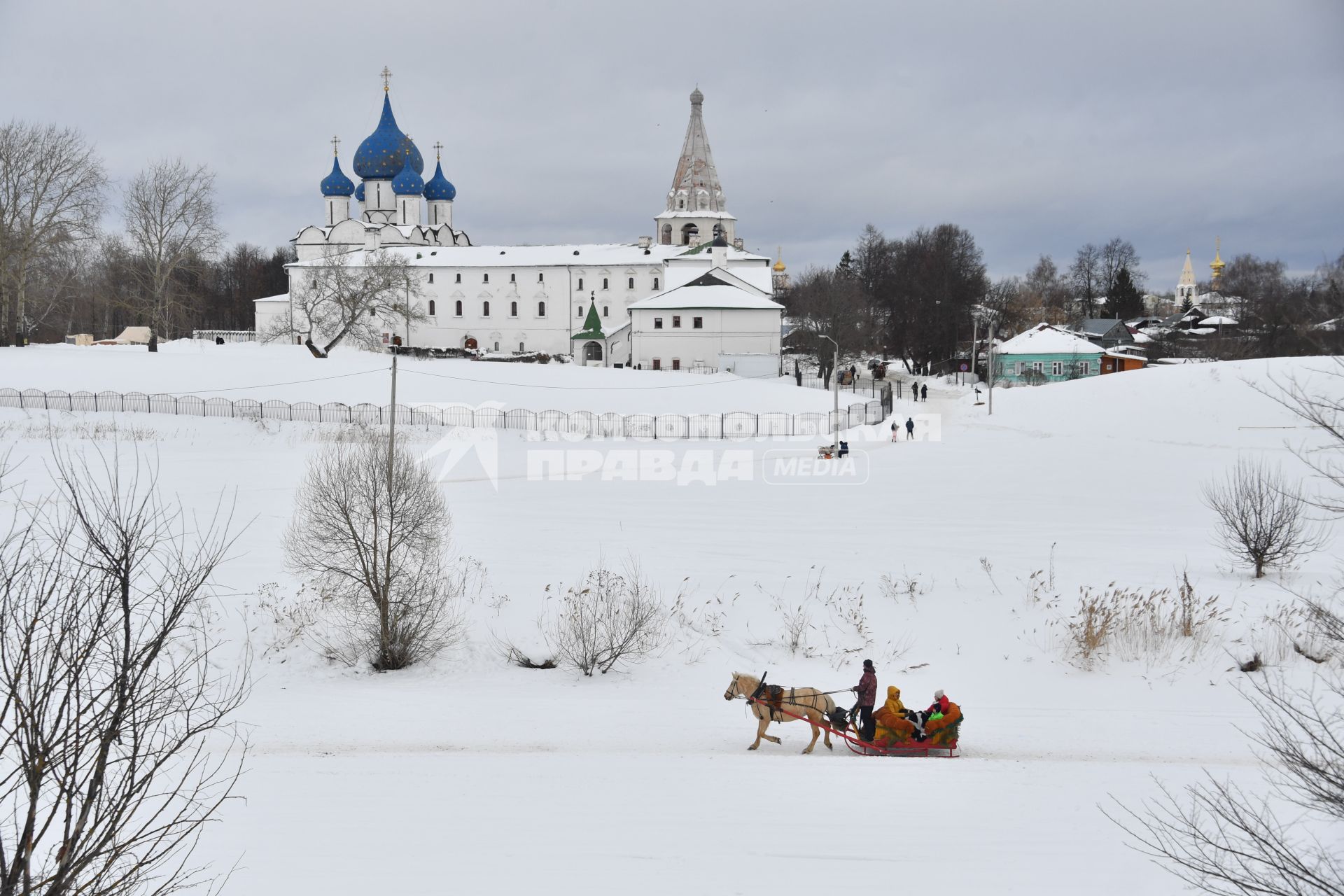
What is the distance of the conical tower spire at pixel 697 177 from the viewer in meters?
79.2

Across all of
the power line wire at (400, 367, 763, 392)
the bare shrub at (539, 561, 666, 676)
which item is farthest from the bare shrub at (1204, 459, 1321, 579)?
the power line wire at (400, 367, 763, 392)

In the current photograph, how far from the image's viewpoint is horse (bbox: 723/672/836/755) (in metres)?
11.1

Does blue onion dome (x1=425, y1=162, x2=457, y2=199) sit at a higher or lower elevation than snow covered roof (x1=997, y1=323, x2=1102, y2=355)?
higher

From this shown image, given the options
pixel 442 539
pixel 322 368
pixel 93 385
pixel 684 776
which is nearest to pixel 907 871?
pixel 684 776

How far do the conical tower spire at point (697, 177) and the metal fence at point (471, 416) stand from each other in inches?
1604

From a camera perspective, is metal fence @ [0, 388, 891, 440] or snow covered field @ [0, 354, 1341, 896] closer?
snow covered field @ [0, 354, 1341, 896]

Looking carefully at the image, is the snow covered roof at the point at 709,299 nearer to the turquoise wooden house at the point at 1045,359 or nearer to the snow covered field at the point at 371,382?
the snow covered field at the point at 371,382

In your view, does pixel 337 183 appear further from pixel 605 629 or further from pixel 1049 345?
pixel 605 629

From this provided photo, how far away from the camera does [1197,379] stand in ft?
134

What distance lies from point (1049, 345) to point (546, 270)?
37.9 meters

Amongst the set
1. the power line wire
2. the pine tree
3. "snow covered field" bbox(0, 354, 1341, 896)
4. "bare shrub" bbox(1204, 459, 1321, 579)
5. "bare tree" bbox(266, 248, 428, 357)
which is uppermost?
the pine tree

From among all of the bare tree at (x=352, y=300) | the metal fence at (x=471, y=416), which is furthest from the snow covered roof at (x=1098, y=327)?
the bare tree at (x=352, y=300)

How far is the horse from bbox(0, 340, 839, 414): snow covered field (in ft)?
111

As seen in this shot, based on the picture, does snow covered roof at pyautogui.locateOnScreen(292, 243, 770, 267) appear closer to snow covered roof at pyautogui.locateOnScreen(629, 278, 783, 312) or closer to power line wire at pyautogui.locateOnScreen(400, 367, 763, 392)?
snow covered roof at pyautogui.locateOnScreen(629, 278, 783, 312)
